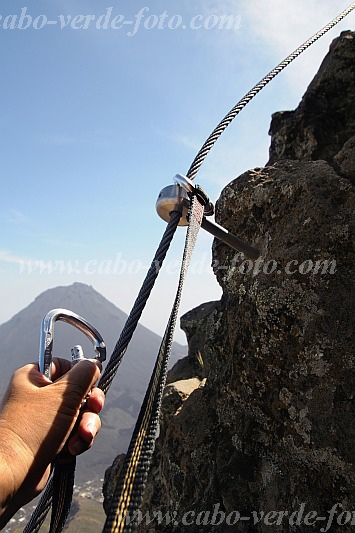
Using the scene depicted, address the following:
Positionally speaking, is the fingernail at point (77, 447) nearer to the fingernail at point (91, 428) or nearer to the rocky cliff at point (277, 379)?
the fingernail at point (91, 428)

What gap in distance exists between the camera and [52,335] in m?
1.70

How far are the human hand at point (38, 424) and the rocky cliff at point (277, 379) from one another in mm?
2250

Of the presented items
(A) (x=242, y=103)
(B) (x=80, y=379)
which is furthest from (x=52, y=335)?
(A) (x=242, y=103)

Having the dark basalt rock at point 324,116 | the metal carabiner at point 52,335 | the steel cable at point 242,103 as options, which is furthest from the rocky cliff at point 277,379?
the metal carabiner at point 52,335

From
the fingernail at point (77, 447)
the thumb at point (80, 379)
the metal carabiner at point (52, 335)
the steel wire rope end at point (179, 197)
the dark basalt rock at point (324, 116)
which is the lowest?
the fingernail at point (77, 447)

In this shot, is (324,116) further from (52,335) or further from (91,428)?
(91,428)

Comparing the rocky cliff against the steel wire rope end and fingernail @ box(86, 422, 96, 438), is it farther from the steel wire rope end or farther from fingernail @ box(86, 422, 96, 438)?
fingernail @ box(86, 422, 96, 438)

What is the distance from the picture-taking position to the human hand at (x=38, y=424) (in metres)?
1.36

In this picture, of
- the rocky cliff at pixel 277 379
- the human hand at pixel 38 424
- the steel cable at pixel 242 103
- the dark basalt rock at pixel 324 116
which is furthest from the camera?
the dark basalt rock at pixel 324 116

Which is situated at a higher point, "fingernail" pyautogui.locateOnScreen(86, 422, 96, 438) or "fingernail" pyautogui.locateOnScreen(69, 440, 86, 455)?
"fingernail" pyautogui.locateOnScreen(86, 422, 96, 438)

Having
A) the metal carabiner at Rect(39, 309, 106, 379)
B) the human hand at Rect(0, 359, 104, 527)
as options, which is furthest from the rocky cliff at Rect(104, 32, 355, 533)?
the human hand at Rect(0, 359, 104, 527)

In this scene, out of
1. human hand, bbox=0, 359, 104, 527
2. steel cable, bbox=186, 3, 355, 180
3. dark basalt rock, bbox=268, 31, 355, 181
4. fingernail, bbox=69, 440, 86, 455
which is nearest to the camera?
human hand, bbox=0, 359, 104, 527

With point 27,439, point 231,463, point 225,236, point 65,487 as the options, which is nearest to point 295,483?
point 231,463

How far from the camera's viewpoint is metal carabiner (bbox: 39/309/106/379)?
1.66m
